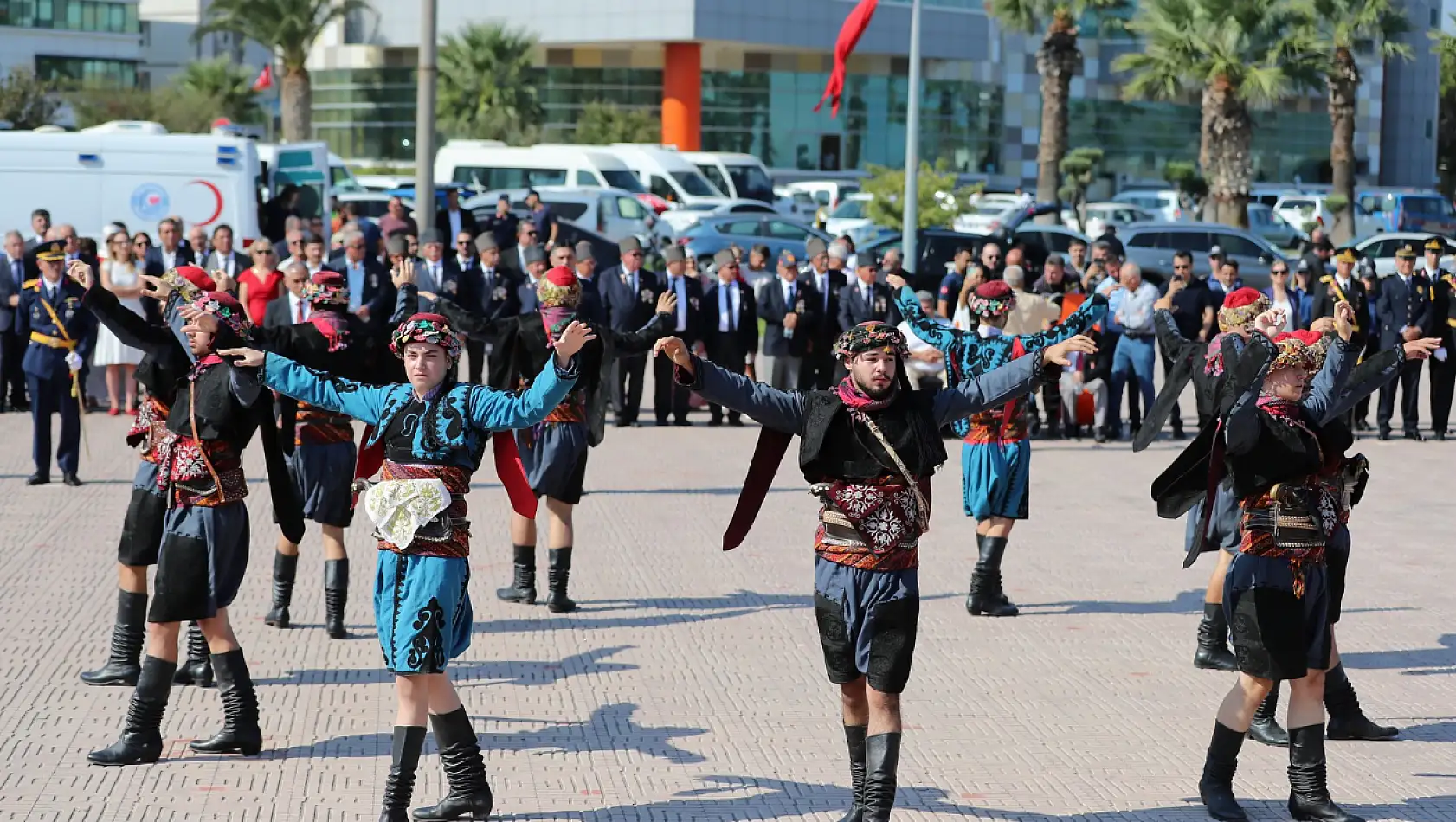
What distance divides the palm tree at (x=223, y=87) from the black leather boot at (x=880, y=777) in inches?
2234

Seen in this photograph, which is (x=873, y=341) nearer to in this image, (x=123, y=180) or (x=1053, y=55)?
(x=123, y=180)

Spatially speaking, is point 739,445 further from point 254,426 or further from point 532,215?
point 254,426

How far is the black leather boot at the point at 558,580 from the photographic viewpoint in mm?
10234

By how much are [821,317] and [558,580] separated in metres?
Answer: 9.66

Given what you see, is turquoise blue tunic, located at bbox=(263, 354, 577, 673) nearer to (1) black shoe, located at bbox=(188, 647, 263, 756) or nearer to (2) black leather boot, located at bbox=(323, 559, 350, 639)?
(1) black shoe, located at bbox=(188, 647, 263, 756)

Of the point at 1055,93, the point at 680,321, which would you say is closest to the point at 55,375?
the point at 680,321

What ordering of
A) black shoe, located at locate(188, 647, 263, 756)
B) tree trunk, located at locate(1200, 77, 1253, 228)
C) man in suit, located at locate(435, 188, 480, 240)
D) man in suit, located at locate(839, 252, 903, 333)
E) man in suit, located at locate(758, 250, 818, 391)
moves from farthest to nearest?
tree trunk, located at locate(1200, 77, 1253, 228) < man in suit, located at locate(435, 188, 480, 240) < man in suit, located at locate(758, 250, 818, 391) < man in suit, located at locate(839, 252, 903, 333) < black shoe, located at locate(188, 647, 263, 756)

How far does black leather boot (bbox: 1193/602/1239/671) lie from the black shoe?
461 centimetres

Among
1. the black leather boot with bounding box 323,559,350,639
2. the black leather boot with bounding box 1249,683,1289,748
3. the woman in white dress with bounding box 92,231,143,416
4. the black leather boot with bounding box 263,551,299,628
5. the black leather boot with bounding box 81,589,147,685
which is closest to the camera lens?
the black leather boot with bounding box 1249,683,1289,748

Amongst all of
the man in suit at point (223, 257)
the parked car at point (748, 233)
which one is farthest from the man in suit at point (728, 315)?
the parked car at point (748, 233)

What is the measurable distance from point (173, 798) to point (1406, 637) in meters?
6.49

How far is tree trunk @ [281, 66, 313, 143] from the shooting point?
54.8 metres

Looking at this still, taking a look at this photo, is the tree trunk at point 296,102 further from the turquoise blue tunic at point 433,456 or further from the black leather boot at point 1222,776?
the black leather boot at point 1222,776

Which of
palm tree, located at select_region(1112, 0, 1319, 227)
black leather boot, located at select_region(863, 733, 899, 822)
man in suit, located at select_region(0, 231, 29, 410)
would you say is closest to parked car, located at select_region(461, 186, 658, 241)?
man in suit, located at select_region(0, 231, 29, 410)
